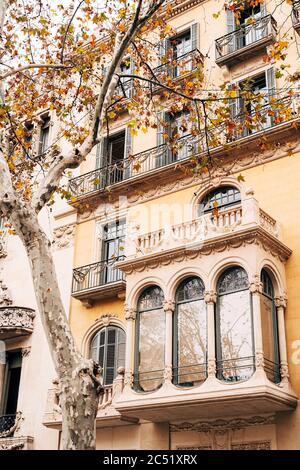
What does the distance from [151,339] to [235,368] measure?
283 cm

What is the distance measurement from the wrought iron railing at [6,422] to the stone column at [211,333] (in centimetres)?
855

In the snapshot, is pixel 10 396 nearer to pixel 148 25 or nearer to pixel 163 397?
pixel 163 397

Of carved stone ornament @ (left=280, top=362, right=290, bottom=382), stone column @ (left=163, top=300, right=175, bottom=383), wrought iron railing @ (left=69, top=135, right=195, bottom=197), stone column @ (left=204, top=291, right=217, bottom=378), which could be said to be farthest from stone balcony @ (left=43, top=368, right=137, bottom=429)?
wrought iron railing @ (left=69, top=135, right=195, bottom=197)

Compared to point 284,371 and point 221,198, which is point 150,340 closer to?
point 284,371

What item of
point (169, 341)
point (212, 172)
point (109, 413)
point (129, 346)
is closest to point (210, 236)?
point (169, 341)

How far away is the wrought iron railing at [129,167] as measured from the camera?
19516 millimetres

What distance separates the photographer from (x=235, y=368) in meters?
14.0

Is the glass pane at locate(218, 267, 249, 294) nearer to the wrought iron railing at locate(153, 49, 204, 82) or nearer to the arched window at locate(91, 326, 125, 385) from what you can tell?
the arched window at locate(91, 326, 125, 385)

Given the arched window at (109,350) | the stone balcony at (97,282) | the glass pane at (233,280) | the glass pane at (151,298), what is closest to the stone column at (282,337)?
the glass pane at (233,280)

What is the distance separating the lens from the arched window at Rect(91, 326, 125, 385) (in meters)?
18.0

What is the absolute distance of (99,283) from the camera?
19.5 metres

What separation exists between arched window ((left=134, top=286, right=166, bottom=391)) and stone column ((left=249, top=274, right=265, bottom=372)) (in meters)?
2.80

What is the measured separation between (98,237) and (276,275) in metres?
7.62
